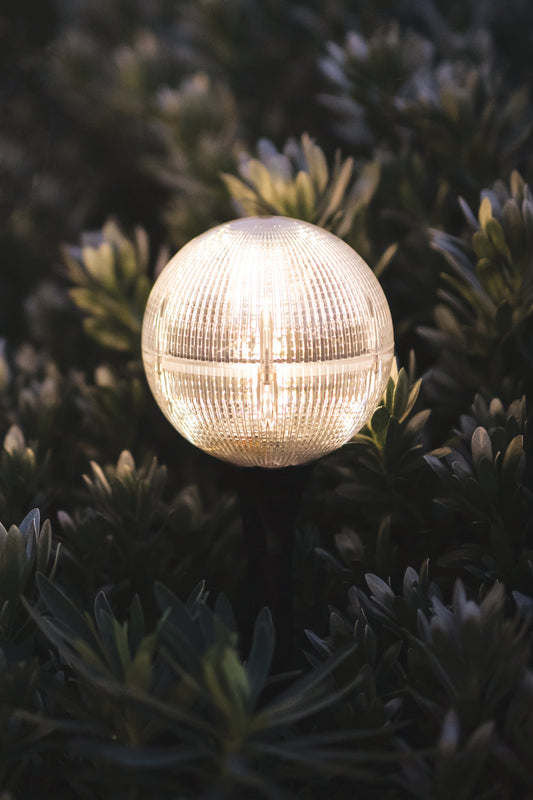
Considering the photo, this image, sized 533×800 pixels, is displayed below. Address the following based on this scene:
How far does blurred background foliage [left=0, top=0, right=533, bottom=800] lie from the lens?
77 centimetres

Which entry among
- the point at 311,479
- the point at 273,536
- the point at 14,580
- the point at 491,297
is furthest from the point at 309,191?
the point at 14,580

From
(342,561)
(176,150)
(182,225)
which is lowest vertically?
(342,561)

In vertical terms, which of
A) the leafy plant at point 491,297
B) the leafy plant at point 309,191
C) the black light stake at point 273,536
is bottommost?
the black light stake at point 273,536

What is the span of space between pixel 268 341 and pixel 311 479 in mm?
539

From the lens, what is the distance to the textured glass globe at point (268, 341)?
34.5 inches

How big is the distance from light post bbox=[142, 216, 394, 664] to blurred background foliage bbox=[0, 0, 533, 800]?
0.17 metres

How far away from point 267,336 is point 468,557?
425 mm

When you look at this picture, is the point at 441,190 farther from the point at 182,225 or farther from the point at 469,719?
the point at 469,719

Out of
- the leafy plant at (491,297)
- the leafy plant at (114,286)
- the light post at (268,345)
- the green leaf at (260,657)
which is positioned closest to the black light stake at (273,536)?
the light post at (268,345)

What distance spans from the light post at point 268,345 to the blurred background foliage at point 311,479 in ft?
0.56

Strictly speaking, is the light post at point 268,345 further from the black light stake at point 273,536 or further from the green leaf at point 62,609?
the green leaf at point 62,609

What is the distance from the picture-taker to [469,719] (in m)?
0.78

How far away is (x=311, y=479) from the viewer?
137cm

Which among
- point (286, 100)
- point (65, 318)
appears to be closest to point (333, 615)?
point (65, 318)
